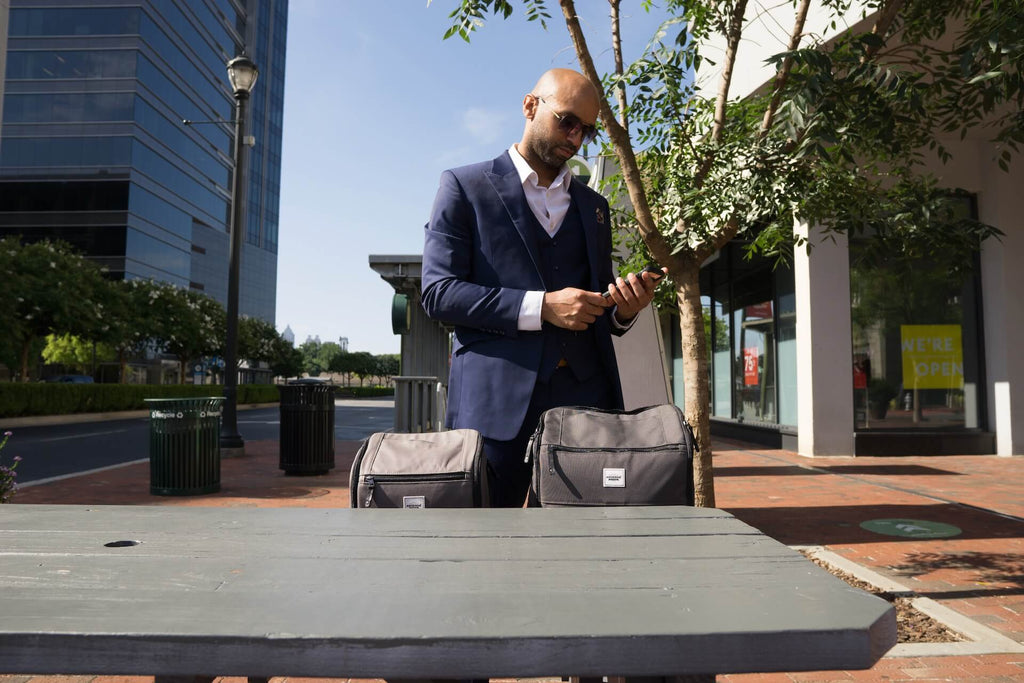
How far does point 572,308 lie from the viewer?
1.86 meters

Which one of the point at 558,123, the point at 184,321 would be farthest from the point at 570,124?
the point at 184,321

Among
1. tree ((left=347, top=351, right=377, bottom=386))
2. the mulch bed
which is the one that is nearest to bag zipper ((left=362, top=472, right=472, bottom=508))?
the mulch bed

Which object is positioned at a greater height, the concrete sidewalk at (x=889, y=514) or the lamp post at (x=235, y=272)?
the lamp post at (x=235, y=272)

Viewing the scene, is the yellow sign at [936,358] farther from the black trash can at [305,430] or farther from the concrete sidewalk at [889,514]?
the black trash can at [305,430]

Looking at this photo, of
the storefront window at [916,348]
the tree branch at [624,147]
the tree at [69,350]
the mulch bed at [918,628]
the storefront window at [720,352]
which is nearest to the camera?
the mulch bed at [918,628]

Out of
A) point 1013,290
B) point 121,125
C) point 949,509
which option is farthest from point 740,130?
point 121,125

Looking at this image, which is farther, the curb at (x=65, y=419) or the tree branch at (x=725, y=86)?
the curb at (x=65, y=419)

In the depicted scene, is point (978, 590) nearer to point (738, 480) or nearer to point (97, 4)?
point (738, 480)

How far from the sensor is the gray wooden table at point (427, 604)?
844 millimetres

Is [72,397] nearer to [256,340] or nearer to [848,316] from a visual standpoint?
[848,316]

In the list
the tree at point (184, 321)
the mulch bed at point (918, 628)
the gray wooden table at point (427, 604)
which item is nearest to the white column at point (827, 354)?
the mulch bed at point (918, 628)

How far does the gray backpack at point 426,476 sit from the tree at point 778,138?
2.32m

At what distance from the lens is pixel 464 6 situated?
3.87 metres

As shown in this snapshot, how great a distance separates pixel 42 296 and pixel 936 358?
28.6 metres
